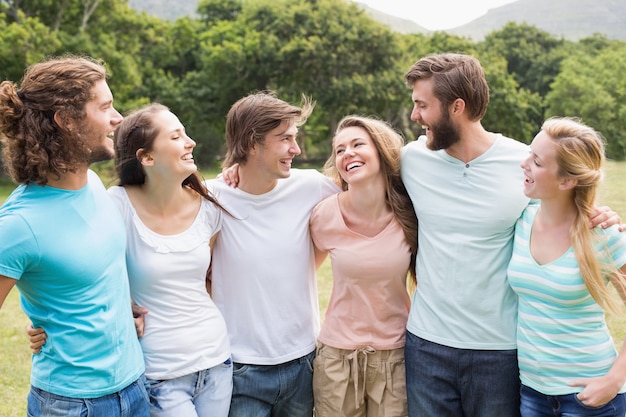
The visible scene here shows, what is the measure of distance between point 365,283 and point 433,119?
3.14 feet

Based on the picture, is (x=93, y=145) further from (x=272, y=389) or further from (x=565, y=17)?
(x=565, y=17)

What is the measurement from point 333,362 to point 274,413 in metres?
0.43

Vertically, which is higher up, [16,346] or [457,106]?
[457,106]

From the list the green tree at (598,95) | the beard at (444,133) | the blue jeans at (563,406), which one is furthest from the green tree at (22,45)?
the blue jeans at (563,406)

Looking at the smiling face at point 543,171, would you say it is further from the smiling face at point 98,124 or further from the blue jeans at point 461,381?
the smiling face at point 98,124

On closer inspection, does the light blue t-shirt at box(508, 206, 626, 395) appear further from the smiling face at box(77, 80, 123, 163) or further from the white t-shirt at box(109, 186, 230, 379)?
the smiling face at box(77, 80, 123, 163)

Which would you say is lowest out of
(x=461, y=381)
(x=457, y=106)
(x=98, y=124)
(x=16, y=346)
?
(x=16, y=346)

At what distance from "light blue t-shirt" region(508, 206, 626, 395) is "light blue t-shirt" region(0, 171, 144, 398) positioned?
191cm

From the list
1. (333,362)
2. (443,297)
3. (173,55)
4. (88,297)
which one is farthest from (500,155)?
(173,55)

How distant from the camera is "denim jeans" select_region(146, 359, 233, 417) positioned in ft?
10.8

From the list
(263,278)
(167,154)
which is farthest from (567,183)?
(167,154)

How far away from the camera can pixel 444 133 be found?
143 inches

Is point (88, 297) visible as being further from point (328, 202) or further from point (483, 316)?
point (483, 316)

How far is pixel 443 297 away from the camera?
3539 mm
